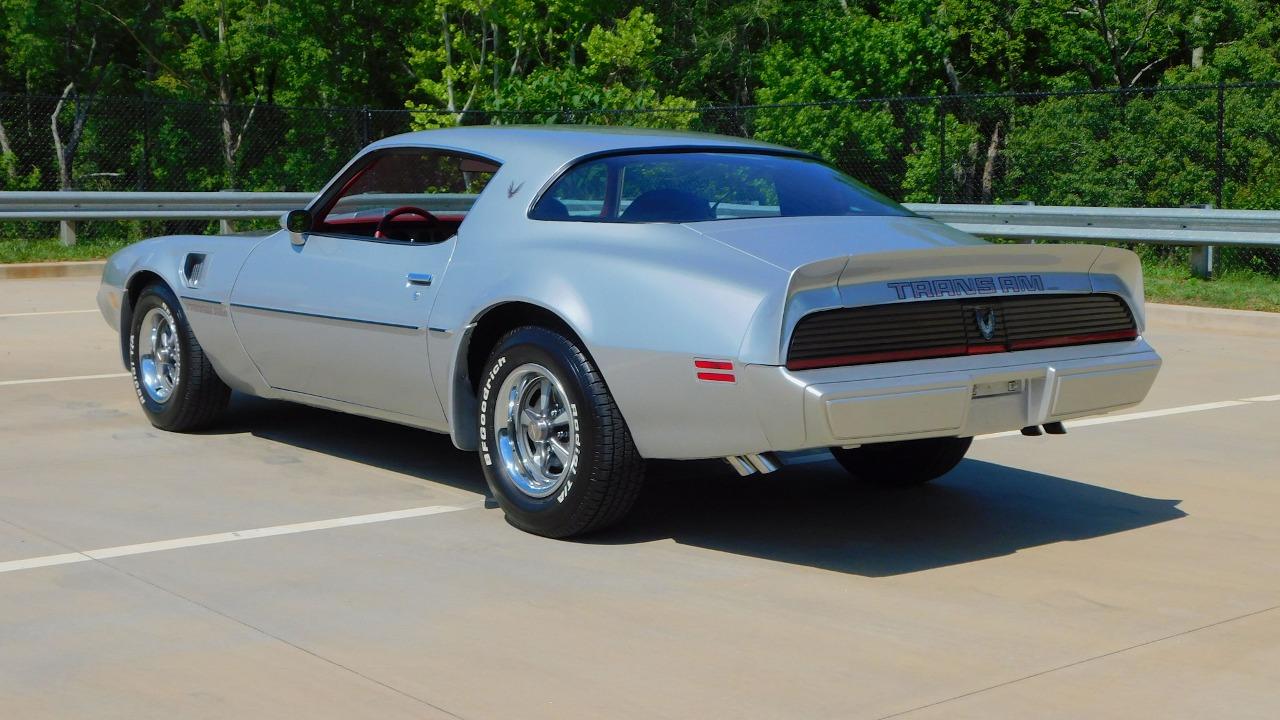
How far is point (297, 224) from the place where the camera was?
668cm

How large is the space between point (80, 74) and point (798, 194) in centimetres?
4866

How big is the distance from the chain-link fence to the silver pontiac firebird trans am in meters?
15.4

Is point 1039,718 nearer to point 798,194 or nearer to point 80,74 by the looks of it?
point 798,194

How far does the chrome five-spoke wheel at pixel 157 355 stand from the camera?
764cm

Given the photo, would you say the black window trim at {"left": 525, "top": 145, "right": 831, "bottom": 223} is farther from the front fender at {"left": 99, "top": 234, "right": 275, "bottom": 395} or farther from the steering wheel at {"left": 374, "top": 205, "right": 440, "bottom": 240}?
the front fender at {"left": 99, "top": 234, "right": 275, "bottom": 395}

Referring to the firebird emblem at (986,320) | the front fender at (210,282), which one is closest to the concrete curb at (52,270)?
the front fender at (210,282)

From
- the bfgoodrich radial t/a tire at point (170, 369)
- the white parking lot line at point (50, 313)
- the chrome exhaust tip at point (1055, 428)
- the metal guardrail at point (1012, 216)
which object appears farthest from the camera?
the metal guardrail at point (1012, 216)

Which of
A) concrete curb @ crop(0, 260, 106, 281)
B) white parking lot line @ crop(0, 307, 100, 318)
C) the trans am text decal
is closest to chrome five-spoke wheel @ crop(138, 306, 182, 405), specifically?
the trans am text decal

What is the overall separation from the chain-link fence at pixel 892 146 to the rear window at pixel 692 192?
15237 millimetres

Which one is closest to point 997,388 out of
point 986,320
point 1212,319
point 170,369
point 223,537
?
point 986,320

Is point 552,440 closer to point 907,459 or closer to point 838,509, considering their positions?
point 838,509

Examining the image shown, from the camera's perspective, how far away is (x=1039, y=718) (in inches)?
148

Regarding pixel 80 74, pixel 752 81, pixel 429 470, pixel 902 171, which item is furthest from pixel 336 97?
pixel 429 470

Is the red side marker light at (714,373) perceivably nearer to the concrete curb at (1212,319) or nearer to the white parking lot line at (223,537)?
the white parking lot line at (223,537)
